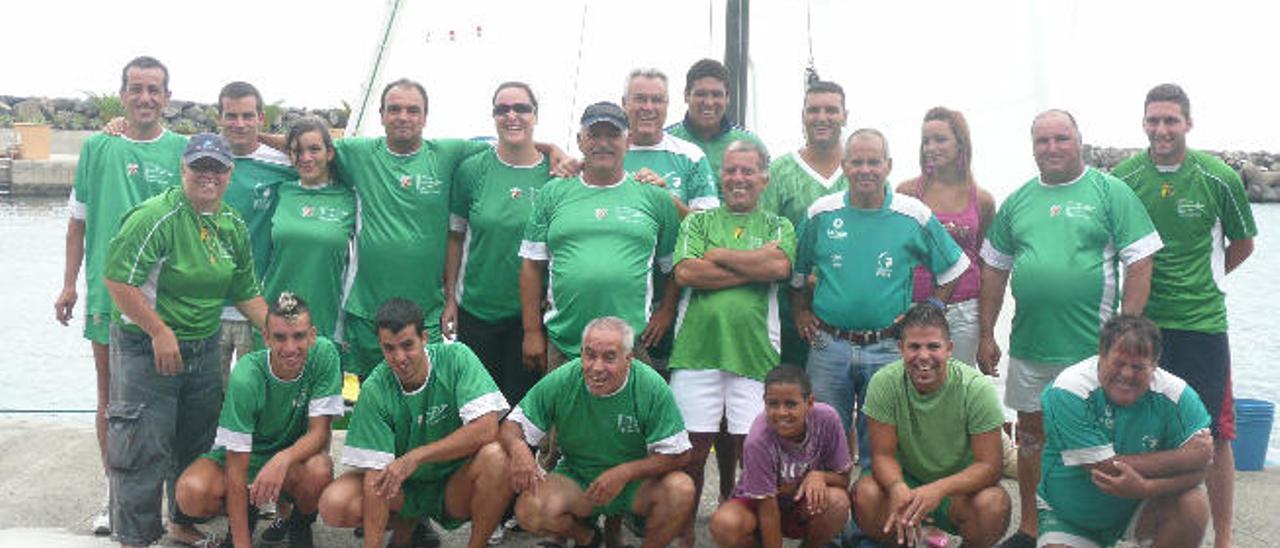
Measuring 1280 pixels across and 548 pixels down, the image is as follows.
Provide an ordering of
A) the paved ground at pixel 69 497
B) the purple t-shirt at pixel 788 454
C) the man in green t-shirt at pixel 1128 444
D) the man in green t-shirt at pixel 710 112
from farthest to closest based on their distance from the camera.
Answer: the man in green t-shirt at pixel 710 112 < the paved ground at pixel 69 497 < the purple t-shirt at pixel 788 454 < the man in green t-shirt at pixel 1128 444

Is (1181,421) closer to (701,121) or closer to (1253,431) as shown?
(701,121)

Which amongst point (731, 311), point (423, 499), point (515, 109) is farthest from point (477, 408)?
point (515, 109)

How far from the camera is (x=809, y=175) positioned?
17.4 feet

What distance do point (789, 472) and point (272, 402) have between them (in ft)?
6.04

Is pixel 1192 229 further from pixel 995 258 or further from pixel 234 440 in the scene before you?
pixel 234 440

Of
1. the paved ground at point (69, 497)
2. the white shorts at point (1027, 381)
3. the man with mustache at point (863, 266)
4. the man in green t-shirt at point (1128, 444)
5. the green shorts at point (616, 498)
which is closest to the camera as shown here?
the man in green t-shirt at point (1128, 444)

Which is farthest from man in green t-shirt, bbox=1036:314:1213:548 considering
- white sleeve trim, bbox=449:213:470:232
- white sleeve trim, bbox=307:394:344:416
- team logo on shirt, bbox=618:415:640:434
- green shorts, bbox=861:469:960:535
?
white sleeve trim, bbox=307:394:344:416

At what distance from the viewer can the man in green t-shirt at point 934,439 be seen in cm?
452

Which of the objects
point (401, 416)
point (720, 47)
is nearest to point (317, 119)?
point (401, 416)

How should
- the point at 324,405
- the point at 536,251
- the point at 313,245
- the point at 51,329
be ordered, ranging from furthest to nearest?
the point at 51,329
the point at 313,245
the point at 536,251
the point at 324,405

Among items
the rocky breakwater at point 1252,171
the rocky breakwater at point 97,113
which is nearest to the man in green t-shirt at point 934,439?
the rocky breakwater at point 97,113

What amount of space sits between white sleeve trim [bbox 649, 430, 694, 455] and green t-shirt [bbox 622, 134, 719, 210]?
974 millimetres

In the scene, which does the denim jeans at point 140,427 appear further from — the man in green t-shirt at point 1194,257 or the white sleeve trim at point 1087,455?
the man in green t-shirt at point 1194,257

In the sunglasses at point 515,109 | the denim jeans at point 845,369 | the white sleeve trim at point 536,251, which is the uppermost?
the sunglasses at point 515,109
